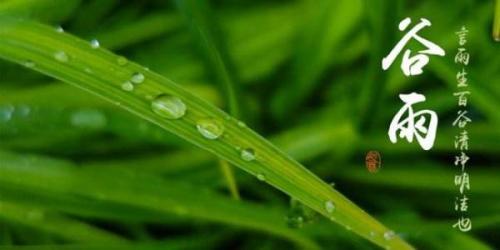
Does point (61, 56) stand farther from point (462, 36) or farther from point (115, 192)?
point (462, 36)

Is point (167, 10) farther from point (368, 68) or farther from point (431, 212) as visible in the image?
point (431, 212)

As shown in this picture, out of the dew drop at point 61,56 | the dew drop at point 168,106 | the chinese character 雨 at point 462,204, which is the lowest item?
the dew drop at point 168,106

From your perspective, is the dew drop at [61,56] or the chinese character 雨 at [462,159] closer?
the dew drop at [61,56]

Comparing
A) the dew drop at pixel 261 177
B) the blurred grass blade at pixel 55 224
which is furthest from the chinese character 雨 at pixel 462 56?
the blurred grass blade at pixel 55 224

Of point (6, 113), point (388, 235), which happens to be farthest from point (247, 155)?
point (6, 113)

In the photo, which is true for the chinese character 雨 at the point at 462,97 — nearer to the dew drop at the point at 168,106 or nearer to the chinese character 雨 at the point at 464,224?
the chinese character 雨 at the point at 464,224

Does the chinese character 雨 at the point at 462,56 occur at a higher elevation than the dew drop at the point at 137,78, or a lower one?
higher
